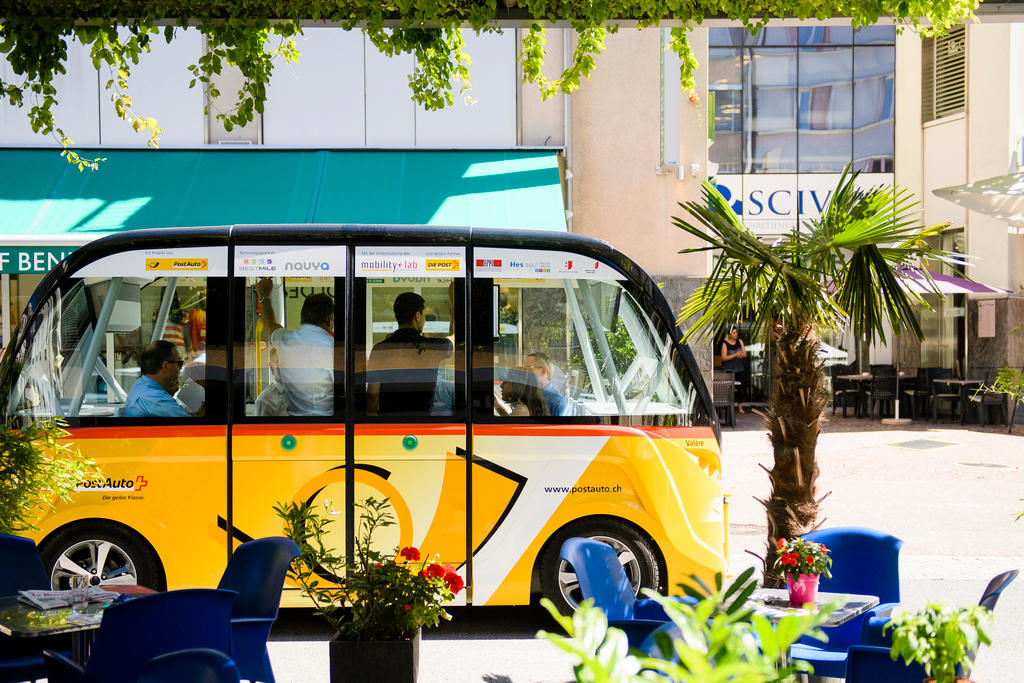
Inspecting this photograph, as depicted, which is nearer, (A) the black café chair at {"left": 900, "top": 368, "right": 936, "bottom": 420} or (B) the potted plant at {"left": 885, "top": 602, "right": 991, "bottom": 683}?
(B) the potted plant at {"left": 885, "top": 602, "right": 991, "bottom": 683}

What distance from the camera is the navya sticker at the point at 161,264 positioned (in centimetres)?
652

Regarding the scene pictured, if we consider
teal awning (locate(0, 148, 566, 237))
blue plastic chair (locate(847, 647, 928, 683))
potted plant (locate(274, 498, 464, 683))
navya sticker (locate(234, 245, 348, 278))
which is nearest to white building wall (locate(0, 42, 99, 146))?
teal awning (locate(0, 148, 566, 237))

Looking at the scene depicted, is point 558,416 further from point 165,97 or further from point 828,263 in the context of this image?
point 165,97

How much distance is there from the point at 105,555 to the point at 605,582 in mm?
3447

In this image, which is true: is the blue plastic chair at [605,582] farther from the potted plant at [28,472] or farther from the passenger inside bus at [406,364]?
the potted plant at [28,472]

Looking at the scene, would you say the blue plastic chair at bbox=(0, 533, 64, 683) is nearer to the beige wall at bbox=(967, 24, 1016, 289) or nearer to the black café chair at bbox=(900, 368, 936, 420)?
the black café chair at bbox=(900, 368, 936, 420)

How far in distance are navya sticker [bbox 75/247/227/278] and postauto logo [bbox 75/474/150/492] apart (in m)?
1.34

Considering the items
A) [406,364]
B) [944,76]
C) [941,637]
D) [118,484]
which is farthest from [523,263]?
[944,76]

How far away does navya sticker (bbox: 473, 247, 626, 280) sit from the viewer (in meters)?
6.56

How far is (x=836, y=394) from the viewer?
22.6 metres

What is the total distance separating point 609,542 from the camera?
652 centimetres

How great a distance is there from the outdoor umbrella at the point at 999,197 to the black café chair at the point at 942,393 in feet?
38.2

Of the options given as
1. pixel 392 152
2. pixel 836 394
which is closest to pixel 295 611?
pixel 392 152

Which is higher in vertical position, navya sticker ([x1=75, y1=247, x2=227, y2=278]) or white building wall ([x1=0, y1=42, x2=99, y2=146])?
white building wall ([x1=0, y1=42, x2=99, y2=146])
